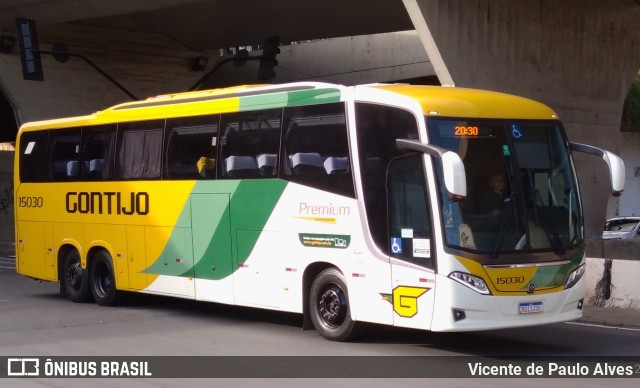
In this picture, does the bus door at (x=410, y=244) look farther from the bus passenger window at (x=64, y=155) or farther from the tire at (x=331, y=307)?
the bus passenger window at (x=64, y=155)

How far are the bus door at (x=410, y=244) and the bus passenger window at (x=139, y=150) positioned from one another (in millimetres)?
5306

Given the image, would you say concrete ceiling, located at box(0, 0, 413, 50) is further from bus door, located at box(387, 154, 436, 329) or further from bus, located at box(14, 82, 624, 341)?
bus door, located at box(387, 154, 436, 329)

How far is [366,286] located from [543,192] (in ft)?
7.81

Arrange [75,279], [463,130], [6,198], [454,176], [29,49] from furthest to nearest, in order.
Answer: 1. [6,198]
2. [29,49]
3. [75,279]
4. [463,130]
5. [454,176]

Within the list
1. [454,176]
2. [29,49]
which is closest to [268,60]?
[29,49]

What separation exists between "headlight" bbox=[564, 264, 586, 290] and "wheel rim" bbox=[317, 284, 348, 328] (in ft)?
8.97

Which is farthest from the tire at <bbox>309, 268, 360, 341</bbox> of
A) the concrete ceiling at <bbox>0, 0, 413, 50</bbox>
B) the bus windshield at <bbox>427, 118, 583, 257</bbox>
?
the concrete ceiling at <bbox>0, 0, 413, 50</bbox>

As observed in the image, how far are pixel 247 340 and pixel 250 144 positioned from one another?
111 inches

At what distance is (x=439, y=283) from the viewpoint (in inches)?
437

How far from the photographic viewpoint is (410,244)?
11531 millimetres

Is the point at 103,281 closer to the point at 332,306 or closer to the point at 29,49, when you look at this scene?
the point at 332,306

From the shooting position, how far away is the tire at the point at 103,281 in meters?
17.0

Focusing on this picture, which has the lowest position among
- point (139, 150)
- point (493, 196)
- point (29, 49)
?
point (493, 196)

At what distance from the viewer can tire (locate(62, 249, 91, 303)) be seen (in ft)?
57.4
